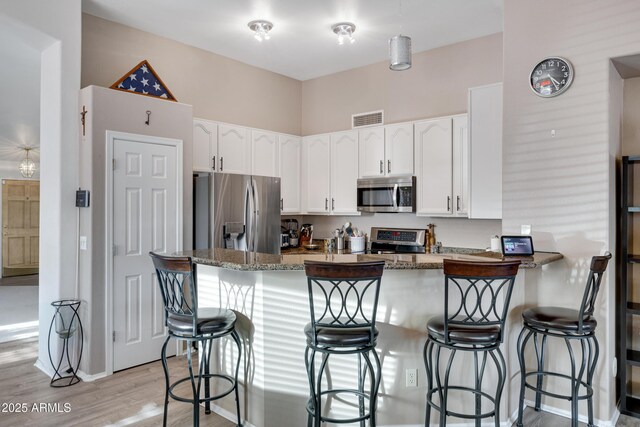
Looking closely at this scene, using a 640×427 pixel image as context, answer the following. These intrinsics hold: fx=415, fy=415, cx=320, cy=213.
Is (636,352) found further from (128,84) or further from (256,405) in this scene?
(128,84)

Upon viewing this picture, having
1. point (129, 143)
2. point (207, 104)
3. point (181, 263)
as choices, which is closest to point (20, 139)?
point (207, 104)

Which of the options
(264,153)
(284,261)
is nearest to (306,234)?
(264,153)

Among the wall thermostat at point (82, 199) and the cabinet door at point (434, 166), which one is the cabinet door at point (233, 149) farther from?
the cabinet door at point (434, 166)

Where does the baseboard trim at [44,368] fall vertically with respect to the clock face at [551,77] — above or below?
below

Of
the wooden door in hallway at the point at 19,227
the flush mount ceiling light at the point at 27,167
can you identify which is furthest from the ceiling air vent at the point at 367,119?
the wooden door in hallway at the point at 19,227

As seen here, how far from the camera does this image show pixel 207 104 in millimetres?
4844

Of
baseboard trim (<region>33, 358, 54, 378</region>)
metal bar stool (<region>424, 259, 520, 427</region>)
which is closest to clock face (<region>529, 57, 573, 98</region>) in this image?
metal bar stool (<region>424, 259, 520, 427</region>)

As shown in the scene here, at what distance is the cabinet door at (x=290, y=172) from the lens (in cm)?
533

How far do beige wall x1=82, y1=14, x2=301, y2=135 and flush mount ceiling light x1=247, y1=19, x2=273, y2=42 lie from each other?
3.09 feet

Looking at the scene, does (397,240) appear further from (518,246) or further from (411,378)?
(411,378)

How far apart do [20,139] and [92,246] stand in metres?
5.98

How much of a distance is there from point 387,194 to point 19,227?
8772 millimetres

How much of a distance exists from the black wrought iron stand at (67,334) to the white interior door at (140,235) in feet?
0.91

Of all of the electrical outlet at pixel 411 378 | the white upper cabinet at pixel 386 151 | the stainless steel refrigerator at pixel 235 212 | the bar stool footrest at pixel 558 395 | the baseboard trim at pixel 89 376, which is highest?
the white upper cabinet at pixel 386 151
